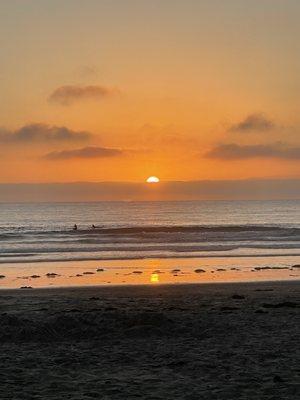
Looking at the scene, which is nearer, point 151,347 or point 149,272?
point 151,347

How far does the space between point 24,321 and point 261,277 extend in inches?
A: 553

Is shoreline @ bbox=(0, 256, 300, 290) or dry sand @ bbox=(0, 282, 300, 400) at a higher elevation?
shoreline @ bbox=(0, 256, 300, 290)

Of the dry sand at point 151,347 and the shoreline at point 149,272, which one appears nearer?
the dry sand at point 151,347

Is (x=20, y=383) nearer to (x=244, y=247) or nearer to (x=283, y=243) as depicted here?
(x=244, y=247)

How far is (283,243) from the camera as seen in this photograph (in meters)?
47.1

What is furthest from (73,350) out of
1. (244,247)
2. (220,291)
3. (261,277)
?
(244,247)

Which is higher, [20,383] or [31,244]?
[31,244]

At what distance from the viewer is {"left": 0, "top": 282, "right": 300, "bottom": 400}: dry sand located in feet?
25.8

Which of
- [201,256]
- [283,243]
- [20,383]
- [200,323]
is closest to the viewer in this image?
[20,383]

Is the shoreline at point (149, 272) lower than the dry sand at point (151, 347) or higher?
higher

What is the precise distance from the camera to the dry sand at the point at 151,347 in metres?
7.88

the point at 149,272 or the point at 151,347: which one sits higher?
the point at 149,272

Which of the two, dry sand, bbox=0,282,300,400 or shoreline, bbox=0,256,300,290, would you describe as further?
shoreline, bbox=0,256,300,290

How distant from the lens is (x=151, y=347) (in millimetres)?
10680
